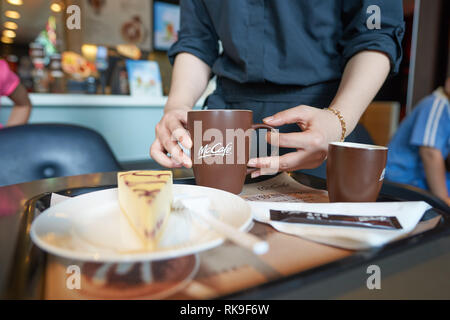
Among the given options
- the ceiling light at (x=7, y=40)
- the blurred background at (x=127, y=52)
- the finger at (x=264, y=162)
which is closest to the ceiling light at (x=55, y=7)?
the blurred background at (x=127, y=52)

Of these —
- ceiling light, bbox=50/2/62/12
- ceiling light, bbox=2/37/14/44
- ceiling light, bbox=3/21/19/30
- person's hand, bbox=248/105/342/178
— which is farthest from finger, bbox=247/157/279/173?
ceiling light, bbox=2/37/14/44

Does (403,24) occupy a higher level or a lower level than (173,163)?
higher

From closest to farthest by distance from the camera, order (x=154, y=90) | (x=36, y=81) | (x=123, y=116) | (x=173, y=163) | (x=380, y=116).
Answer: (x=173, y=163), (x=123, y=116), (x=154, y=90), (x=36, y=81), (x=380, y=116)

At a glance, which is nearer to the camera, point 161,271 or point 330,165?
point 161,271

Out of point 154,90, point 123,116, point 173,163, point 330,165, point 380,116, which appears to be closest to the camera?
point 330,165

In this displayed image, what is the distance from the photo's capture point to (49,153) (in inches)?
40.6

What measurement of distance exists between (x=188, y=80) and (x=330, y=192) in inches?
23.2

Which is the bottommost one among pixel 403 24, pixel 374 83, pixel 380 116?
pixel 380 116

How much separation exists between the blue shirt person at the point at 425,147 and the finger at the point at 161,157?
125 centimetres

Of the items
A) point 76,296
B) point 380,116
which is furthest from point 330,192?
point 380,116

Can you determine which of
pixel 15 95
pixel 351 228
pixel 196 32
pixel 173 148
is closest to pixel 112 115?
pixel 15 95

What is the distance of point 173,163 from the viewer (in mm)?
652

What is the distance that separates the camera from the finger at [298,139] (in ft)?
1.82

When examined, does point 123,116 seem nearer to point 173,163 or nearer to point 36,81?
point 36,81
